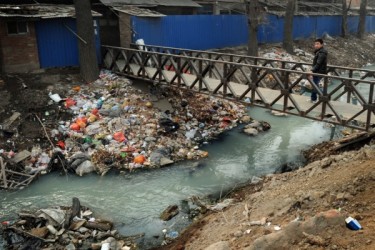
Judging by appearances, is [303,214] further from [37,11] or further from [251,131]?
[37,11]

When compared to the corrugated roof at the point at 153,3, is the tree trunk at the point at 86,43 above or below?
below

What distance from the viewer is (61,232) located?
6.49 m

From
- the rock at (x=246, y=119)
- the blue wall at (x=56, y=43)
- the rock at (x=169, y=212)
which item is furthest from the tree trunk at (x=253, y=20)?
the rock at (x=169, y=212)

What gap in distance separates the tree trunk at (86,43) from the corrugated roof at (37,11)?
0.54 meters

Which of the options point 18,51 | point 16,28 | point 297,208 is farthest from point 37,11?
point 297,208

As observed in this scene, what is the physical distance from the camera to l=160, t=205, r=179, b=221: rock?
23.0 ft

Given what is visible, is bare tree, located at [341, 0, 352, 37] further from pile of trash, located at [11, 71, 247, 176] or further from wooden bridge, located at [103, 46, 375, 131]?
wooden bridge, located at [103, 46, 375, 131]

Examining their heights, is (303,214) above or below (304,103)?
below

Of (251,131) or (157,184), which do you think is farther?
(251,131)

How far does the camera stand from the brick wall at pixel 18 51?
11.3 m

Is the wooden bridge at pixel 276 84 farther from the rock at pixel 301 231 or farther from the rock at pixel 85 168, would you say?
the rock at pixel 301 231

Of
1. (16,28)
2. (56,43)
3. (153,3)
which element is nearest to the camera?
(16,28)

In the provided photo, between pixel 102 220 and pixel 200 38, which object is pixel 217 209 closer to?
pixel 102 220

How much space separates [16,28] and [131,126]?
481 cm
